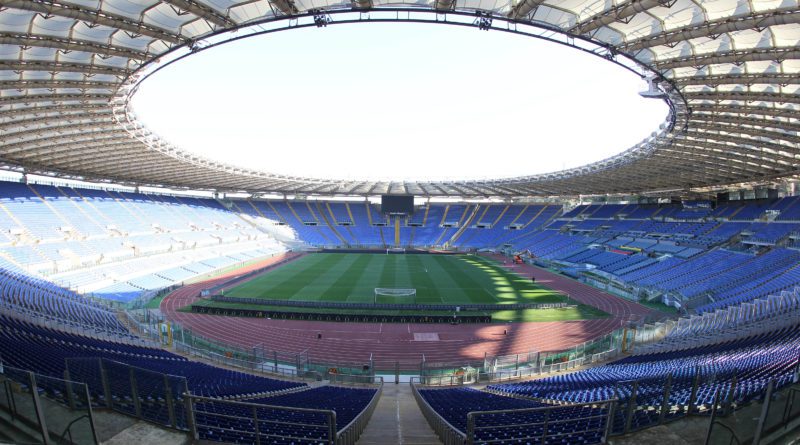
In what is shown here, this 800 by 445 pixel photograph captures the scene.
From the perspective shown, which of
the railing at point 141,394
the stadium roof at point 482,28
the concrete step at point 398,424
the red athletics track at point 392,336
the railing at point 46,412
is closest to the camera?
the railing at point 46,412

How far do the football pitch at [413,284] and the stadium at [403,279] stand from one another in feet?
1.43

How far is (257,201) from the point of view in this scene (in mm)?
68812

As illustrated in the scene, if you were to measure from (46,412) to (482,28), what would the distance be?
43.8 feet

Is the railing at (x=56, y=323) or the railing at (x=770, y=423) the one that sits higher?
the railing at (x=770, y=423)

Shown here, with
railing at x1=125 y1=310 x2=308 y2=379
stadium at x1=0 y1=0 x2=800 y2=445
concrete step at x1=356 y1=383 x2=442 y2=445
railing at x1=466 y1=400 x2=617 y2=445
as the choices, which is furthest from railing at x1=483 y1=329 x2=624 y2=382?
railing at x1=125 y1=310 x2=308 y2=379

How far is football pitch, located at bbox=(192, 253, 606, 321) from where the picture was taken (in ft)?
99.1

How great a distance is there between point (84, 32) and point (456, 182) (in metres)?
42.9

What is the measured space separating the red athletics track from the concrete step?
4920 millimetres

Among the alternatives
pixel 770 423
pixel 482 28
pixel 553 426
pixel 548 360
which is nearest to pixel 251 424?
pixel 553 426

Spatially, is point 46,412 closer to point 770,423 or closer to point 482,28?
point 770,423

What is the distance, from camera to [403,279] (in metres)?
38.9

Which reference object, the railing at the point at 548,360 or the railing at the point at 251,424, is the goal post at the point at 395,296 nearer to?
the railing at the point at 548,360

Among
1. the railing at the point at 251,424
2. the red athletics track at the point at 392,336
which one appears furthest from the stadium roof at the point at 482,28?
the red athletics track at the point at 392,336

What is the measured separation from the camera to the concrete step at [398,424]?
7293mm
